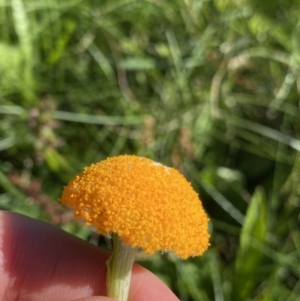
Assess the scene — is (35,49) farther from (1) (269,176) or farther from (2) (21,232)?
(1) (269,176)

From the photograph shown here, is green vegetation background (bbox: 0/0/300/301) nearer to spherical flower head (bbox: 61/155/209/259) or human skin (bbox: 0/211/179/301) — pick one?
human skin (bbox: 0/211/179/301)

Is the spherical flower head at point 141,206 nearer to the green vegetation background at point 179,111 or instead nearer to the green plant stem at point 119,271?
the green plant stem at point 119,271

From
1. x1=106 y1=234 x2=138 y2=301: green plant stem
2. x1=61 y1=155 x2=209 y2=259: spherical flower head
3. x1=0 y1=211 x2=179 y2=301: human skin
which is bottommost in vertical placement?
x1=0 y1=211 x2=179 y2=301: human skin

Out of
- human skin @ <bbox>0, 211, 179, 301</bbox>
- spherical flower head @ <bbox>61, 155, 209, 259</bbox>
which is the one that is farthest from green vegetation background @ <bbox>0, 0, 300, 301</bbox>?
spherical flower head @ <bbox>61, 155, 209, 259</bbox>

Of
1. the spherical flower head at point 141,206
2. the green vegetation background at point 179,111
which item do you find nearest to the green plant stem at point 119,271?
the spherical flower head at point 141,206

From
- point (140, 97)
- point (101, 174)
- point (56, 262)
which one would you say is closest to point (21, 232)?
point (56, 262)
